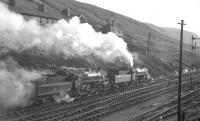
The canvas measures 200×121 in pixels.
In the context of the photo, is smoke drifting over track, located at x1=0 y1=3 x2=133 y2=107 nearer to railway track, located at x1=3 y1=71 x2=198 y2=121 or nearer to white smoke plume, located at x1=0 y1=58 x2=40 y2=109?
white smoke plume, located at x1=0 y1=58 x2=40 y2=109

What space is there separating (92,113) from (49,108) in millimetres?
3738

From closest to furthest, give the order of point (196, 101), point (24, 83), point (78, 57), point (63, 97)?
1. point (24, 83)
2. point (63, 97)
3. point (196, 101)
4. point (78, 57)

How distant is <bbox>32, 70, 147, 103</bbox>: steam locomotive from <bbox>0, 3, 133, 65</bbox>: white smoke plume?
735cm

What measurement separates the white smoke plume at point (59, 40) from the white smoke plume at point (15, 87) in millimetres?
11217

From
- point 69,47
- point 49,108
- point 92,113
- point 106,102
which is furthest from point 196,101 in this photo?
point 69,47

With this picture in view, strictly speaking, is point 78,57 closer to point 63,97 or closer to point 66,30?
point 66,30

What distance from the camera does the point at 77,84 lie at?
88.3ft

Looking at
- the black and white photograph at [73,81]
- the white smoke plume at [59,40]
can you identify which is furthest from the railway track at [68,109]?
the white smoke plume at [59,40]

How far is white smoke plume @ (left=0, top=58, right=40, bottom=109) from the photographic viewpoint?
20.2 meters

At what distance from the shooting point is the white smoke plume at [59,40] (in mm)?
33094

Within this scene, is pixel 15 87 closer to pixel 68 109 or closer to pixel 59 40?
pixel 68 109

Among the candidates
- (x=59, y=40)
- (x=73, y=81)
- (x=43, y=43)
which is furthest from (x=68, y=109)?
(x=59, y=40)

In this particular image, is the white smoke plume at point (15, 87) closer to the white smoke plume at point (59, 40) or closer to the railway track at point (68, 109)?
the railway track at point (68, 109)

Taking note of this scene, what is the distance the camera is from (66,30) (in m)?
41.4
